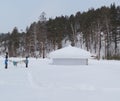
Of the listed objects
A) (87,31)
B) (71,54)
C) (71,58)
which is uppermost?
(87,31)

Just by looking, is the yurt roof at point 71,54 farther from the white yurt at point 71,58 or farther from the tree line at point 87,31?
the tree line at point 87,31

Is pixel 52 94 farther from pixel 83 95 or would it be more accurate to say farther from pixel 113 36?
pixel 113 36

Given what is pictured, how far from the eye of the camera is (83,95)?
10445 millimetres

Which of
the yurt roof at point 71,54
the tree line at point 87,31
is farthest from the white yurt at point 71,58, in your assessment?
the tree line at point 87,31

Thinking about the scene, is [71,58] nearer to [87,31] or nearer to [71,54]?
[71,54]

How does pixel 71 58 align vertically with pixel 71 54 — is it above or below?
below

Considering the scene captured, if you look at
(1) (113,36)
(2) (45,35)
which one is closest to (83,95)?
(1) (113,36)

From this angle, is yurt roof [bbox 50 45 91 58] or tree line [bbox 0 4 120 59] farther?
tree line [bbox 0 4 120 59]

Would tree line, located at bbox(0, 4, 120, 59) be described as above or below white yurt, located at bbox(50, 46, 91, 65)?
above

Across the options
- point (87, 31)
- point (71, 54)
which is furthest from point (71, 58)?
point (87, 31)

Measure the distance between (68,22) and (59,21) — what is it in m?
2.73

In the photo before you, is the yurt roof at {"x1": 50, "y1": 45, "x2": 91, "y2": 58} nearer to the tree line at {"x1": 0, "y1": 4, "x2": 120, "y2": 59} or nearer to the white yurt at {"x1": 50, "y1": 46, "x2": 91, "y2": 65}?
the white yurt at {"x1": 50, "y1": 46, "x2": 91, "y2": 65}

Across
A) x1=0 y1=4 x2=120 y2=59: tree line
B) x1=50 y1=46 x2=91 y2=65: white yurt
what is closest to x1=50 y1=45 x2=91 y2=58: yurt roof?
x1=50 y1=46 x2=91 y2=65: white yurt

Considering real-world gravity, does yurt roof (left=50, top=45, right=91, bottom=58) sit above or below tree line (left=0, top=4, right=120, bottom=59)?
below
